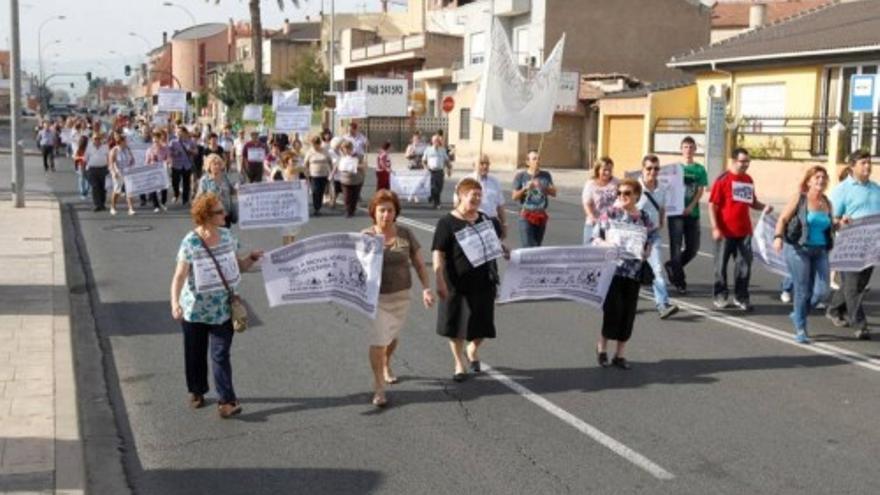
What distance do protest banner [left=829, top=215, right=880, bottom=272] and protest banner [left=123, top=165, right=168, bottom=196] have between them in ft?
45.7

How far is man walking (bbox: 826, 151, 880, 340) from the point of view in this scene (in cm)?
1012

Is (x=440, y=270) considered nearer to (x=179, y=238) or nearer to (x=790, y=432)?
(x=790, y=432)

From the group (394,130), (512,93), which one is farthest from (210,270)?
(394,130)

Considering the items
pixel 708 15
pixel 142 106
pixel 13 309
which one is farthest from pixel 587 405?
pixel 142 106

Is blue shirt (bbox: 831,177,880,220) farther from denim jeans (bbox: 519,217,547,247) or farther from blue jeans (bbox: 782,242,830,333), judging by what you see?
denim jeans (bbox: 519,217,547,247)

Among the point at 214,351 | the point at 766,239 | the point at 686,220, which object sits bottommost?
the point at 214,351

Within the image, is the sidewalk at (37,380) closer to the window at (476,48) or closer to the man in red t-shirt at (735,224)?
the man in red t-shirt at (735,224)

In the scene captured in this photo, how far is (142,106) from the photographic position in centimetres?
11525

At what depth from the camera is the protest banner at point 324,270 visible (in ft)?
24.8

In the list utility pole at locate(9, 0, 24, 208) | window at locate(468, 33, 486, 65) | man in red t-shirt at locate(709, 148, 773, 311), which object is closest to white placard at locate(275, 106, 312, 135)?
utility pole at locate(9, 0, 24, 208)

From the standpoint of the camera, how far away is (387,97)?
41.9m

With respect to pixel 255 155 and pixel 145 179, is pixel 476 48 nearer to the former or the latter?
pixel 255 155

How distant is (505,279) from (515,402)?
132 cm

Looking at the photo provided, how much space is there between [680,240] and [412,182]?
1072 cm
